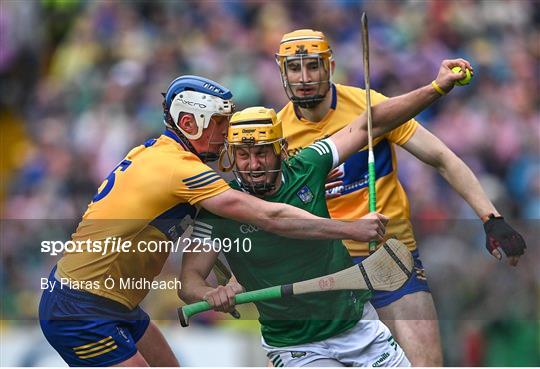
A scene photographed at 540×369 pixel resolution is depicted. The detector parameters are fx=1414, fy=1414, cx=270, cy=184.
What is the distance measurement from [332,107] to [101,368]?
1.87m

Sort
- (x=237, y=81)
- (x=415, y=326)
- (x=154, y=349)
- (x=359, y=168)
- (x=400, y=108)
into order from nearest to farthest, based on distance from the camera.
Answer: (x=400, y=108), (x=154, y=349), (x=415, y=326), (x=359, y=168), (x=237, y=81)

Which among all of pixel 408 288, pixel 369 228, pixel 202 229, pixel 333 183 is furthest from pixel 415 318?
pixel 202 229

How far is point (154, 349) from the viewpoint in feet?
21.9

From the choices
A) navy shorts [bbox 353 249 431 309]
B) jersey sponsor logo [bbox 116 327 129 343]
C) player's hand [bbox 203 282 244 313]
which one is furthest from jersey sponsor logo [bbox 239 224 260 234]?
navy shorts [bbox 353 249 431 309]

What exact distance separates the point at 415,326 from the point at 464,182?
2.48 feet

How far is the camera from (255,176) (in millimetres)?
6215

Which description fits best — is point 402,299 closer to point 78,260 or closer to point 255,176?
point 255,176

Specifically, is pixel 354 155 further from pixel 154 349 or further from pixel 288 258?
pixel 154 349

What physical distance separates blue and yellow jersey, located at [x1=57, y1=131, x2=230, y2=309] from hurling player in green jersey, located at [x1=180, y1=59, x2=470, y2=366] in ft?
0.50

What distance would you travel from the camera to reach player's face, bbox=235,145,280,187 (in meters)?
6.21

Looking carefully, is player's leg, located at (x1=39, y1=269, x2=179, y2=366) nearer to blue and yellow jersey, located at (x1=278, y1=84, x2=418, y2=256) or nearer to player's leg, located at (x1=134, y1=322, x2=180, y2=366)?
player's leg, located at (x1=134, y1=322, x2=180, y2=366)

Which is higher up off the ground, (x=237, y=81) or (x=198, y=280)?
(x=237, y=81)

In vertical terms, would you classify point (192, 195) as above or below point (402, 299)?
above

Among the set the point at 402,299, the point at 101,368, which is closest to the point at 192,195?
the point at 101,368
